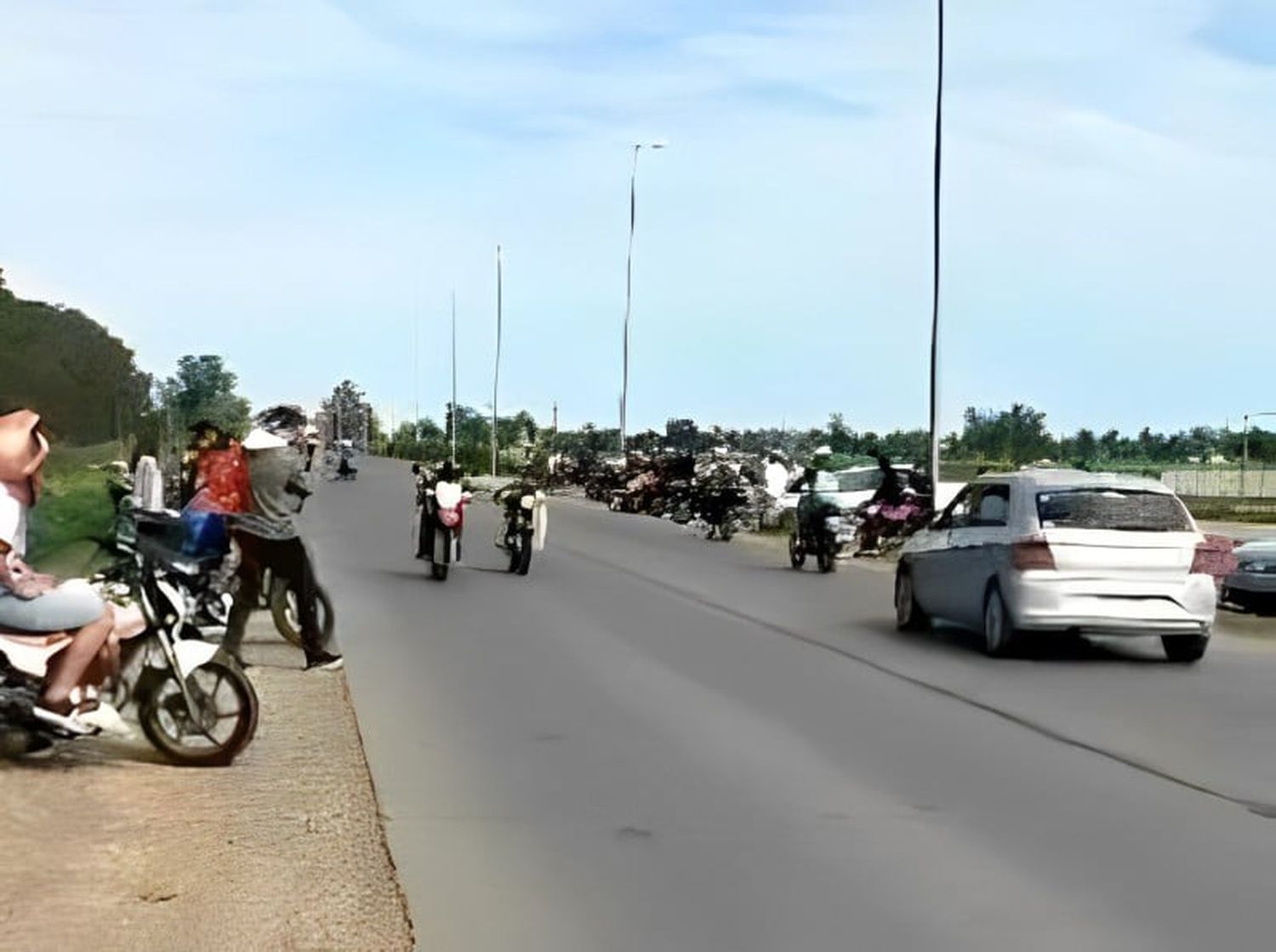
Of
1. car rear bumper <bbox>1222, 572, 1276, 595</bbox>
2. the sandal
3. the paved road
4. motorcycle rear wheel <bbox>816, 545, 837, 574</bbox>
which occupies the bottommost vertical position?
motorcycle rear wheel <bbox>816, 545, 837, 574</bbox>

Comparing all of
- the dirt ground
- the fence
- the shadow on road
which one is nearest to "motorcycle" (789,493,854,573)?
the shadow on road

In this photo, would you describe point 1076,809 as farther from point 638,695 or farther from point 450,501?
point 450,501

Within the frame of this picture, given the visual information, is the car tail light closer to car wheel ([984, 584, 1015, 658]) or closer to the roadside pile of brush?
car wheel ([984, 584, 1015, 658])

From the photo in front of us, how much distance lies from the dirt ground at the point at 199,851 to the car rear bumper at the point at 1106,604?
6606mm

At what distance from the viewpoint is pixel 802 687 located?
14.0m

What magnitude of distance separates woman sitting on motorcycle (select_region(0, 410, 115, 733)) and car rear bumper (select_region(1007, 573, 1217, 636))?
8520 mm

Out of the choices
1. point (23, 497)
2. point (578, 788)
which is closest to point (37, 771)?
point (23, 497)

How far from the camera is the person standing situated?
13953 millimetres

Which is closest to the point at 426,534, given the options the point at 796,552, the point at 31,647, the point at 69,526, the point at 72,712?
the point at 796,552

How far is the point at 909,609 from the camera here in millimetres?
19188

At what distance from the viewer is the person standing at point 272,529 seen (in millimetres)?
13953

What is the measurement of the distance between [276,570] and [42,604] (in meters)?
4.66

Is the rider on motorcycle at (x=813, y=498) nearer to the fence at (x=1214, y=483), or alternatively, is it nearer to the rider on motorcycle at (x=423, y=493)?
the rider on motorcycle at (x=423, y=493)

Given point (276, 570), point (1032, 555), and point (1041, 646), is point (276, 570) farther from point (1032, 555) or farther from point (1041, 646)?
point (1041, 646)
